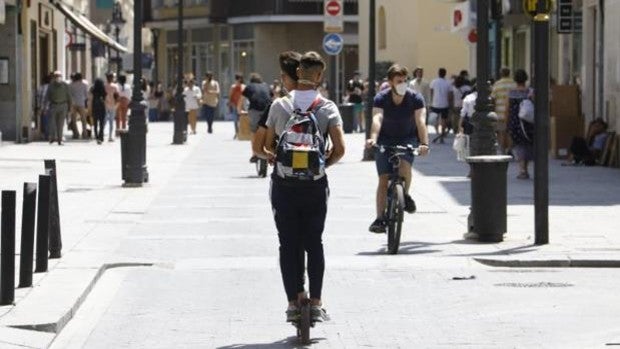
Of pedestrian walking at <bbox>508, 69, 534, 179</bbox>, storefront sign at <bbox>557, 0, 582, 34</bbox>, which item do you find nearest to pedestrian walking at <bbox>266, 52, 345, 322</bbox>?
pedestrian walking at <bbox>508, 69, 534, 179</bbox>

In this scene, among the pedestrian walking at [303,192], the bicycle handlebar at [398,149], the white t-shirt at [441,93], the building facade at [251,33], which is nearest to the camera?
the pedestrian walking at [303,192]

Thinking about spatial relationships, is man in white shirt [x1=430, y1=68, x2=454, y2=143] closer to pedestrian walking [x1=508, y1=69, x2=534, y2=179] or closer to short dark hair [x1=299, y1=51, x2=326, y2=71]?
pedestrian walking [x1=508, y1=69, x2=534, y2=179]

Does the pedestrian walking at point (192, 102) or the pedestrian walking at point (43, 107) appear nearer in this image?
the pedestrian walking at point (43, 107)

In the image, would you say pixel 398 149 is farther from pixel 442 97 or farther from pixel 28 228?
pixel 442 97

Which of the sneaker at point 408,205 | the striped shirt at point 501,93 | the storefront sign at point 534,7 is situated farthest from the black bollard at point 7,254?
the striped shirt at point 501,93

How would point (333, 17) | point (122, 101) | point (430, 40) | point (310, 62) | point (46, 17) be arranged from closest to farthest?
point (310, 62)
point (333, 17)
point (122, 101)
point (46, 17)
point (430, 40)

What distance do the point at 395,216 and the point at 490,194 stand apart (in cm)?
119

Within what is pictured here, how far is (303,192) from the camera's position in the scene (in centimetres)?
1056

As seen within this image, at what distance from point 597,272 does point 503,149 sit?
14.9m

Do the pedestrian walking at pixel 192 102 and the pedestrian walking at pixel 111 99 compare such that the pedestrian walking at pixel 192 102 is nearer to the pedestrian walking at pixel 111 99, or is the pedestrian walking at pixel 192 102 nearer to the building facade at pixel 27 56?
the building facade at pixel 27 56

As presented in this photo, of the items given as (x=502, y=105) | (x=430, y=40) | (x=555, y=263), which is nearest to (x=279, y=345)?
(x=555, y=263)

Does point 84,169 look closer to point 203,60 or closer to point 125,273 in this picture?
point 125,273

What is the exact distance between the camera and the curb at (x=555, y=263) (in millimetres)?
14734

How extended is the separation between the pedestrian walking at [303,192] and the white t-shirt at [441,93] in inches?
1246
